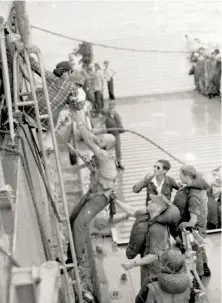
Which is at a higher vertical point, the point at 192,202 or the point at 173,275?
the point at 173,275

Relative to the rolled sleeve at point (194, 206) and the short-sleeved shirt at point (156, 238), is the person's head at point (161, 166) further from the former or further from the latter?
the short-sleeved shirt at point (156, 238)

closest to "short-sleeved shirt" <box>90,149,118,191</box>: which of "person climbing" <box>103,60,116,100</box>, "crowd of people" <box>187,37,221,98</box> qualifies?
"person climbing" <box>103,60,116,100</box>

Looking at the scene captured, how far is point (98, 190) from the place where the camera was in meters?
5.49

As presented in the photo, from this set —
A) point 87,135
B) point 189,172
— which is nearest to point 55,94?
point 87,135

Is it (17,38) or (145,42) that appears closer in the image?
(17,38)

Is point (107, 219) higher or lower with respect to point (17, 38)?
lower

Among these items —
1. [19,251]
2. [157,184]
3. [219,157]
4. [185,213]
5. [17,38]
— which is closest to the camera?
[19,251]

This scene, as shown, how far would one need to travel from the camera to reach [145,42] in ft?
64.5

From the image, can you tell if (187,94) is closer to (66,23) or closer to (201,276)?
(66,23)

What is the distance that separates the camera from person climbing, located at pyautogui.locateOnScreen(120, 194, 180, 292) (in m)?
4.93

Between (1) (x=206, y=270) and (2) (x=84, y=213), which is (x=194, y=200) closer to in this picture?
(1) (x=206, y=270)

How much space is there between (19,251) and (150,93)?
51.1ft

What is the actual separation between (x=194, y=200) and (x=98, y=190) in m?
1.25

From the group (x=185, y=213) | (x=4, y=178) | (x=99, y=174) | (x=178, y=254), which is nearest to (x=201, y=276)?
(x=185, y=213)
